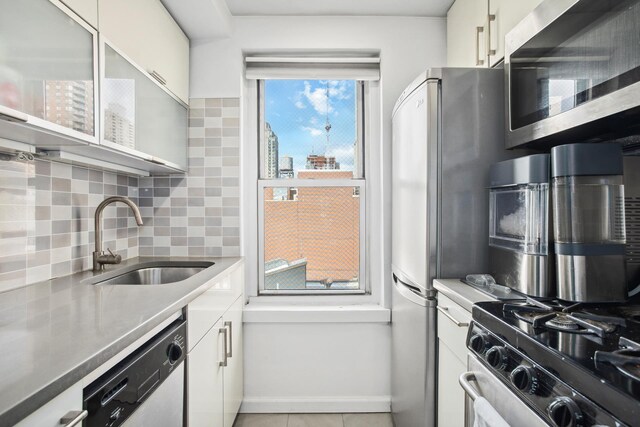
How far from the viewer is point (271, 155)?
237cm

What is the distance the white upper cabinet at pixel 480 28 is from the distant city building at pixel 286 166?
1180 millimetres

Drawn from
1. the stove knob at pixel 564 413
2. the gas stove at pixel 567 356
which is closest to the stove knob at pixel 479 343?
the gas stove at pixel 567 356

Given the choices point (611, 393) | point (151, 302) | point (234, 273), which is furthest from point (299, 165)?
point (611, 393)

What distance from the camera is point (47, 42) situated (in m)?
0.98

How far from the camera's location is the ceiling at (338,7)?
199cm

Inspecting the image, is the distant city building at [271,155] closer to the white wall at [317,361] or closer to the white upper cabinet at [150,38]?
the white upper cabinet at [150,38]

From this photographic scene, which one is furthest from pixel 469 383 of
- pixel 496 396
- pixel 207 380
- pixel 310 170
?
pixel 310 170

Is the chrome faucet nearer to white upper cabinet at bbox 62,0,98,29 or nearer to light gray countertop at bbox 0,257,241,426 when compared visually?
light gray countertop at bbox 0,257,241,426

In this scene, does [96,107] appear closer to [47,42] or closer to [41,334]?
[47,42]

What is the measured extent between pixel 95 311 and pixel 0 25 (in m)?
0.77

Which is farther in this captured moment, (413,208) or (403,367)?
(403,367)

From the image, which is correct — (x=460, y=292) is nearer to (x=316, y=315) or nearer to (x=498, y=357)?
(x=498, y=357)

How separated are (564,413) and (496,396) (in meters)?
0.25

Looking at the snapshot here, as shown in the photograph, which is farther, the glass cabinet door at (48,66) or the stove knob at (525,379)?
the glass cabinet door at (48,66)
